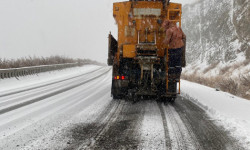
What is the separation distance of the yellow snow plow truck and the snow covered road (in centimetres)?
54

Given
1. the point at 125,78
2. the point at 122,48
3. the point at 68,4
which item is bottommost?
the point at 125,78

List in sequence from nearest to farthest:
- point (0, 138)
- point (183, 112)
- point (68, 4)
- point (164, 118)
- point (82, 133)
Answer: point (0, 138)
point (82, 133)
point (164, 118)
point (183, 112)
point (68, 4)

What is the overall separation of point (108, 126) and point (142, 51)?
3427 millimetres

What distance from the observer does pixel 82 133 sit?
4441mm

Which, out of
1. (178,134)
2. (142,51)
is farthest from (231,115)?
(142,51)

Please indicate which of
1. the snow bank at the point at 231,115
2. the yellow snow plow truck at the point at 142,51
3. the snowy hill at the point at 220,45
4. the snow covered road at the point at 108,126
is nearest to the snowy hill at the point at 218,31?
the snowy hill at the point at 220,45

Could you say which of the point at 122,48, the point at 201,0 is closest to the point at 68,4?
the point at 201,0

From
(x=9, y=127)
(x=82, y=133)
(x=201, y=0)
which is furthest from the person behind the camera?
(x=201, y=0)

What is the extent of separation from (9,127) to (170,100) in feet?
16.9

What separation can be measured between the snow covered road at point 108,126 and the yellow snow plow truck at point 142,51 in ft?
1.76

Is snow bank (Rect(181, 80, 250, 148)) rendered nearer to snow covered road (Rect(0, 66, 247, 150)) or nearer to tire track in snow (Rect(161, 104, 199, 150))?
snow covered road (Rect(0, 66, 247, 150))

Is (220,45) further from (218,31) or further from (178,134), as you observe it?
(178,134)

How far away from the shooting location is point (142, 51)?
7590 mm

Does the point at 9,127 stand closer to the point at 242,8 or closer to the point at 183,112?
the point at 183,112
